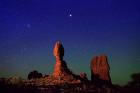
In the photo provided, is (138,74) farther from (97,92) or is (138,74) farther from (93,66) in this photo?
(97,92)

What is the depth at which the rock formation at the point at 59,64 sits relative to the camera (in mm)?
107312

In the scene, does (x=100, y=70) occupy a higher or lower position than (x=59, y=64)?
lower

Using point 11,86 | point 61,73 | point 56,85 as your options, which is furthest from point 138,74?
point 11,86

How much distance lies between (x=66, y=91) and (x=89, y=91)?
624cm

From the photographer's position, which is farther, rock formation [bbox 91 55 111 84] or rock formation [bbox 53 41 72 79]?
rock formation [bbox 91 55 111 84]

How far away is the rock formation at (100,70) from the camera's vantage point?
384 ft

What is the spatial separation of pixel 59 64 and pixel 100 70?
53.6 ft

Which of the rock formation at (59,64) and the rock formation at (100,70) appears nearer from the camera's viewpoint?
the rock formation at (59,64)

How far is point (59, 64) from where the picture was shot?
363ft

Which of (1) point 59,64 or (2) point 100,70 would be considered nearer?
(1) point 59,64

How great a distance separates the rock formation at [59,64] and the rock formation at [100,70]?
11.9 meters

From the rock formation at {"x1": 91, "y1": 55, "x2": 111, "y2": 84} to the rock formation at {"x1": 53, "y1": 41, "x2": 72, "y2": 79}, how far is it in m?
11.9

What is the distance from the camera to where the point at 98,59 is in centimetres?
12069

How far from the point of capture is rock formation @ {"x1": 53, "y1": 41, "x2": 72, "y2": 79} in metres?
107
